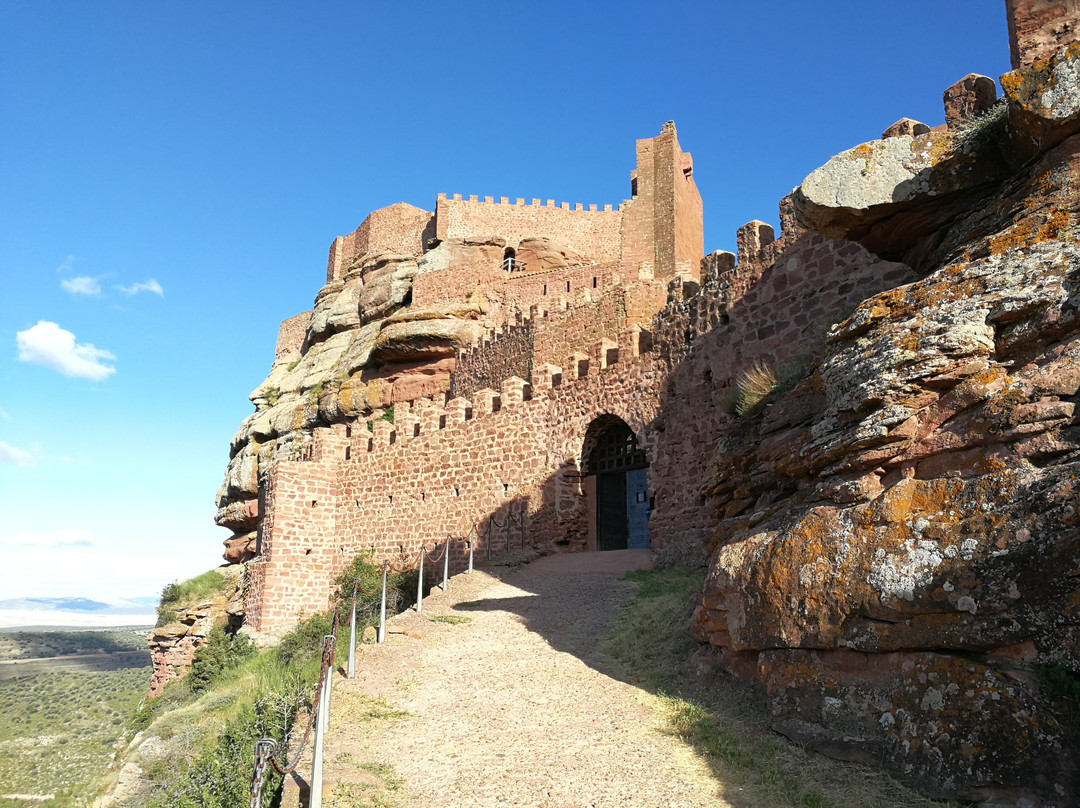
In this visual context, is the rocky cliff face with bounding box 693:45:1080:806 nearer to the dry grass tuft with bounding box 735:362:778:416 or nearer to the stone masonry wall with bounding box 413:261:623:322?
the dry grass tuft with bounding box 735:362:778:416

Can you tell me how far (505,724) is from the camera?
7098mm

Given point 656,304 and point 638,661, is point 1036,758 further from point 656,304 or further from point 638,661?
point 656,304

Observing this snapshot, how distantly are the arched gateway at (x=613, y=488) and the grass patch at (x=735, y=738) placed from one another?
685 centimetres

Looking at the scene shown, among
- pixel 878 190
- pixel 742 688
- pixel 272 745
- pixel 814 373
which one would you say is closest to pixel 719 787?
pixel 742 688

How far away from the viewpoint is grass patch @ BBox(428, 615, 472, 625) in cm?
1107

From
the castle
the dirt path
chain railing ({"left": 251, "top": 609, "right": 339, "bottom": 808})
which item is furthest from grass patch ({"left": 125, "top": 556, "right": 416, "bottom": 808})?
the castle

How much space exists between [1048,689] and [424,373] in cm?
2282

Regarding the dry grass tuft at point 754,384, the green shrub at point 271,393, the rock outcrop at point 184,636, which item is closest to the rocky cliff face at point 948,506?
the dry grass tuft at point 754,384

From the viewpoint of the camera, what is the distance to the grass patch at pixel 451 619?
11.1 meters

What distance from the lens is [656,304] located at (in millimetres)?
19328

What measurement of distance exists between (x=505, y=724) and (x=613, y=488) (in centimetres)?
988

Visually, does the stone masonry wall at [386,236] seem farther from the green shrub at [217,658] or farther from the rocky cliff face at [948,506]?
the rocky cliff face at [948,506]

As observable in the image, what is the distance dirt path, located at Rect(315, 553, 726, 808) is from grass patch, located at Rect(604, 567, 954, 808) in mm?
177

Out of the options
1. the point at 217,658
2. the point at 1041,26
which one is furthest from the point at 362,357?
the point at 1041,26
